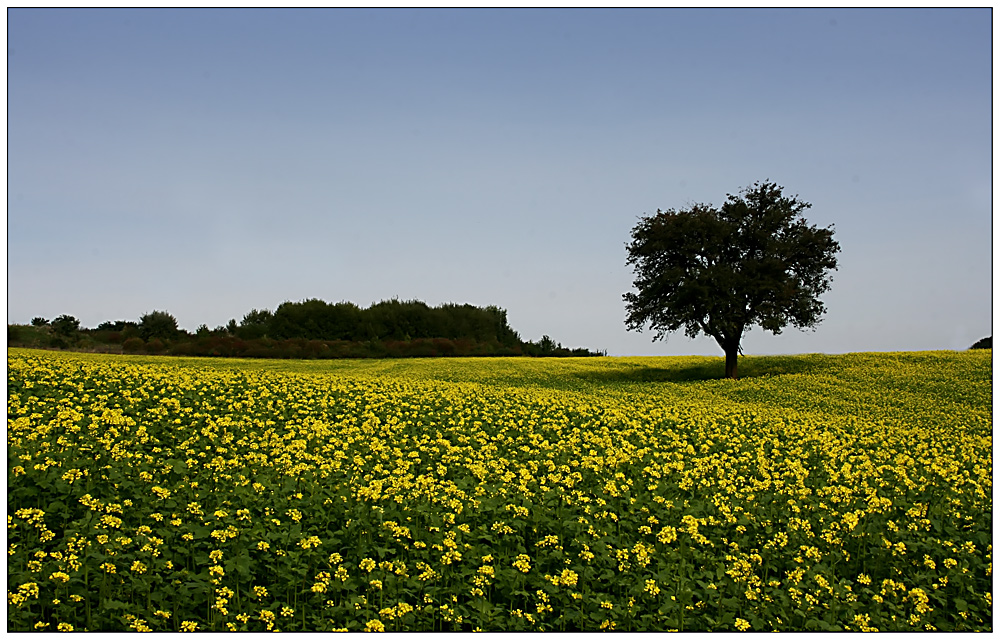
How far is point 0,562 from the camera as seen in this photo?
507cm

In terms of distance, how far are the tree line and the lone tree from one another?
1733 centimetres

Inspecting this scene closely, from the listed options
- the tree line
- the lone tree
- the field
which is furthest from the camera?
the tree line

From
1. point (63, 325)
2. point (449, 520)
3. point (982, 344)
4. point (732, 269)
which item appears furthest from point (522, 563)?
point (982, 344)

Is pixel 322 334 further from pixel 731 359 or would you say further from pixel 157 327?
pixel 731 359

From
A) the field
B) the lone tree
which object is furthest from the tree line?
the field

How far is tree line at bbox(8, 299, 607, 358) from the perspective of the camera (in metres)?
39.6

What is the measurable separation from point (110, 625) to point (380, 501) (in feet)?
9.11

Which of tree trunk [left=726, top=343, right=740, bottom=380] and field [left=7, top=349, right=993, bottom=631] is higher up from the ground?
tree trunk [left=726, top=343, right=740, bottom=380]

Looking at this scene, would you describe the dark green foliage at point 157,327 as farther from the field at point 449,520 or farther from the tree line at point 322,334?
the field at point 449,520

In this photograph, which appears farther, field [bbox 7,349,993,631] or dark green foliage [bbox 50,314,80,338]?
dark green foliage [bbox 50,314,80,338]

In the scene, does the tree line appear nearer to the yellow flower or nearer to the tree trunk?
the tree trunk

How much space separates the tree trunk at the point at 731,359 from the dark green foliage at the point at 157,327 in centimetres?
3454

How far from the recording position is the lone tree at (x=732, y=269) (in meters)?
30.5

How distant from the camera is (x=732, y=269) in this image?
101ft
